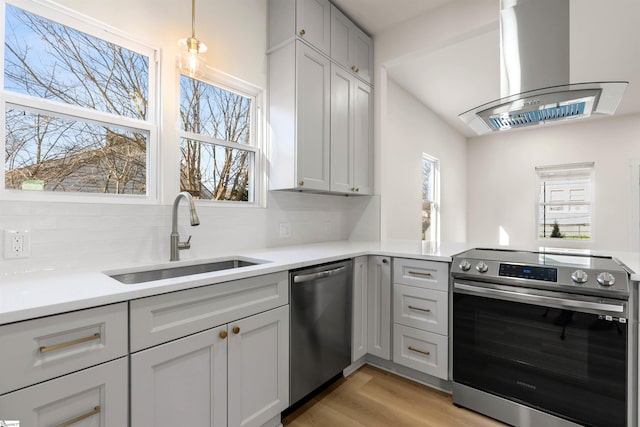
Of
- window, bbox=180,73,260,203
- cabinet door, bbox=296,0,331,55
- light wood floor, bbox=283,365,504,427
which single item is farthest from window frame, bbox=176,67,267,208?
light wood floor, bbox=283,365,504,427

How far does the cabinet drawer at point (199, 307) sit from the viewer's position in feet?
3.59

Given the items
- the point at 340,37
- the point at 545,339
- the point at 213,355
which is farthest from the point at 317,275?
the point at 340,37

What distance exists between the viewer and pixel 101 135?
1650mm

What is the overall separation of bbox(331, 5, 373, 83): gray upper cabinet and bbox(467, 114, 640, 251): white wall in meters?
4.04

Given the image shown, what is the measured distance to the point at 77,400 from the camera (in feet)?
3.11

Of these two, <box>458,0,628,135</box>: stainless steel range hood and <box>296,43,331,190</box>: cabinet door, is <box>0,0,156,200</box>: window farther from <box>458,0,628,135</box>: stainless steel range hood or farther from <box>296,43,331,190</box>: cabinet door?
<box>458,0,628,135</box>: stainless steel range hood

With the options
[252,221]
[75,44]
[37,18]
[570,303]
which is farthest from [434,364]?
[37,18]

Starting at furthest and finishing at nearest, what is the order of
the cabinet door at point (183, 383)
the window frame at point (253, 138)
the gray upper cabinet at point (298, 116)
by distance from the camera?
1. the gray upper cabinet at point (298, 116)
2. the window frame at point (253, 138)
3. the cabinet door at point (183, 383)

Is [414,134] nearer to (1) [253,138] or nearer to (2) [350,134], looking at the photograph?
(2) [350,134]

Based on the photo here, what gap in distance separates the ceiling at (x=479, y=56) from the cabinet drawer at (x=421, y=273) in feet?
4.15

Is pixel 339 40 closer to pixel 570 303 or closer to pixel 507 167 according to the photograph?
pixel 570 303

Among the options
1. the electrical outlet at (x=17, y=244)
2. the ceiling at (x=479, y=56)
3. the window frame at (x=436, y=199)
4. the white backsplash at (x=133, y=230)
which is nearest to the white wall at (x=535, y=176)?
the ceiling at (x=479, y=56)

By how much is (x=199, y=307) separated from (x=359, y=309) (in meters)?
1.28

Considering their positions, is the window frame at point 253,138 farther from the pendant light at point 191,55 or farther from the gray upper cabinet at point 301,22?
the gray upper cabinet at point 301,22
